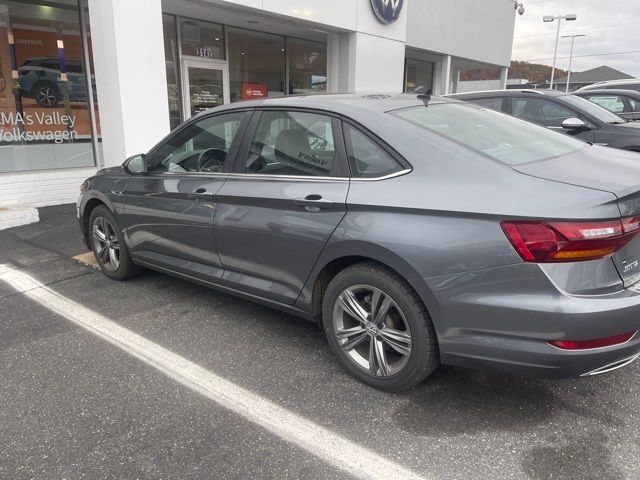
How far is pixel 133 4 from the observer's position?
689cm

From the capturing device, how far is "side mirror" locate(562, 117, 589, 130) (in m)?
6.64

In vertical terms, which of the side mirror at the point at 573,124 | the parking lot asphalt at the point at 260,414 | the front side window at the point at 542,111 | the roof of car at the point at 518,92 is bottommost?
the parking lot asphalt at the point at 260,414

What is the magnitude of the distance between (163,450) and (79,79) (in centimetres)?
831

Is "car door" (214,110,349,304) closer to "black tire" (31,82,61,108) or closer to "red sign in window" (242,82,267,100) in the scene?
"black tire" (31,82,61,108)

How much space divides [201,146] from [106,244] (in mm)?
1534

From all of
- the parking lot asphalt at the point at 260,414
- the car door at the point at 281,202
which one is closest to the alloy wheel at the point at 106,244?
the parking lot asphalt at the point at 260,414

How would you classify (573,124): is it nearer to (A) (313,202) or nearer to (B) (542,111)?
(B) (542,111)

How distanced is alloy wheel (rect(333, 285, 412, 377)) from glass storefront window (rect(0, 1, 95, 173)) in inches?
288

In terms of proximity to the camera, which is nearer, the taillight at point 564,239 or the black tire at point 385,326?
the taillight at point 564,239

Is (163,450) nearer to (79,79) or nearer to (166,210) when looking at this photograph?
(166,210)

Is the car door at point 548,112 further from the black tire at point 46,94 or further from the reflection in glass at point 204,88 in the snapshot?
the black tire at point 46,94

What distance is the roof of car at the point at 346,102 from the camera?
10.3ft

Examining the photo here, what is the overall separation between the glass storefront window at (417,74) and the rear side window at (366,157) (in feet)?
50.6

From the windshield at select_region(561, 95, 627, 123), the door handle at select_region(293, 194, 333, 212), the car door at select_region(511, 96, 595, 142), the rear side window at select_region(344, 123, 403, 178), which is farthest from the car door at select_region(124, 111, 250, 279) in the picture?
the windshield at select_region(561, 95, 627, 123)
